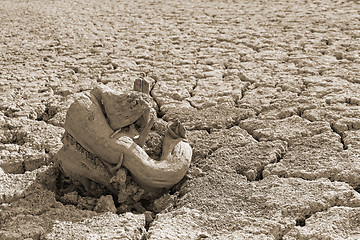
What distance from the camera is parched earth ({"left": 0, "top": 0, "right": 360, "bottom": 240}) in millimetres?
2150

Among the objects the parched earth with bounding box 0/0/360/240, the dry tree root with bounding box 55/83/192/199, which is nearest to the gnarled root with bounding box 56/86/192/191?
the dry tree root with bounding box 55/83/192/199

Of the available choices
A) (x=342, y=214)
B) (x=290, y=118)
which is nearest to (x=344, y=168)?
(x=342, y=214)

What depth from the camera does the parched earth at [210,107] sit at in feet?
7.06

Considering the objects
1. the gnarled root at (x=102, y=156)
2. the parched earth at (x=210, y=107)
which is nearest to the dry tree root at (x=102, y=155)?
the gnarled root at (x=102, y=156)

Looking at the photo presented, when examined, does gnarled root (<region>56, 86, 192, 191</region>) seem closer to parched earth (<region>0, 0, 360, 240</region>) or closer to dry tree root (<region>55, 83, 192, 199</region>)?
dry tree root (<region>55, 83, 192, 199</region>)

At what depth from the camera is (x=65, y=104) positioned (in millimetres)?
3248

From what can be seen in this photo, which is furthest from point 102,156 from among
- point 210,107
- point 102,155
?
point 210,107

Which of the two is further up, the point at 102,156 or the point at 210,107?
the point at 102,156

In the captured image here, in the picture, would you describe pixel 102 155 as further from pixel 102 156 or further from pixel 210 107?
pixel 210 107

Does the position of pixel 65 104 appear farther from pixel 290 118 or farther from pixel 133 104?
pixel 290 118

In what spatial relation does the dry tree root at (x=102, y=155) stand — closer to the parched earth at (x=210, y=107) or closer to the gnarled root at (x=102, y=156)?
the gnarled root at (x=102, y=156)

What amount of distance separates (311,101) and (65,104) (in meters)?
1.74

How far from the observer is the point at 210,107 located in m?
3.21

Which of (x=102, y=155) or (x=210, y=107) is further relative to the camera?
(x=210, y=107)
